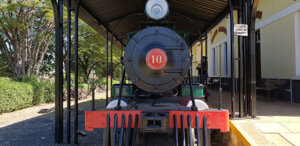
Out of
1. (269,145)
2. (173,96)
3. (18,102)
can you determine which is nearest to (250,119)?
(269,145)

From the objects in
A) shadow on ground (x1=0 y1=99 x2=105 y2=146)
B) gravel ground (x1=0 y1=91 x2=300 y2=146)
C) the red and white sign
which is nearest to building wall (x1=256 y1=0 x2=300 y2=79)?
gravel ground (x1=0 y1=91 x2=300 y2=146)

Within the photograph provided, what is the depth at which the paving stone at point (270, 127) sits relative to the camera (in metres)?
3.71

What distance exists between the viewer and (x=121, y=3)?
550 cm

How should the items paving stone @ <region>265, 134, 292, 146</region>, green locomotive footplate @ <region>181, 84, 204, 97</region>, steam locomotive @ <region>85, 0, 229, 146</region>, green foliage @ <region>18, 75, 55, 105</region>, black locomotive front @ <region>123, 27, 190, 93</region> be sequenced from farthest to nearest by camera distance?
1. green foliage @ <region>18, 75, 55, 105</region>
2. green locomotive footplate @ <region>181, 84, 204, 97</region>
3. paving stone @ <region>265, 134, 292, 146</region>
4. black locomotive front @ <region>123, 27, 190, 93</region>
5. steam locomotive @ <region>85, 0, 229, 146</region>

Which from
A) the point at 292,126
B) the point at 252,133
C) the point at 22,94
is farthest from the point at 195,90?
the point at 22,94

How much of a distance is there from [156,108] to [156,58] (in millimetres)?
700

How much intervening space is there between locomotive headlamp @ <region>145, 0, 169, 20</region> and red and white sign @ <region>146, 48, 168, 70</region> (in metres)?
0.74

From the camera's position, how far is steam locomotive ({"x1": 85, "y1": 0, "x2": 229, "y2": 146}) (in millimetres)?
2695

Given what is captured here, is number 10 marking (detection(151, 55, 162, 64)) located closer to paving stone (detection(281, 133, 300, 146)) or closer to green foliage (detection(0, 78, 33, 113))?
paving stone (detection(281, 133, 300, 146))

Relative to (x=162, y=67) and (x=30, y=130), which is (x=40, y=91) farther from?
(x=162, y=67)

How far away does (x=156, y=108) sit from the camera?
9.61ft

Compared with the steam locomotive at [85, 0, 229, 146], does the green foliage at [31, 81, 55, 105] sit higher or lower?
lower

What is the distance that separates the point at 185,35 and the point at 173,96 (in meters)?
1.19

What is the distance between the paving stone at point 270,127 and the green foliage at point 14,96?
29.0 feet
